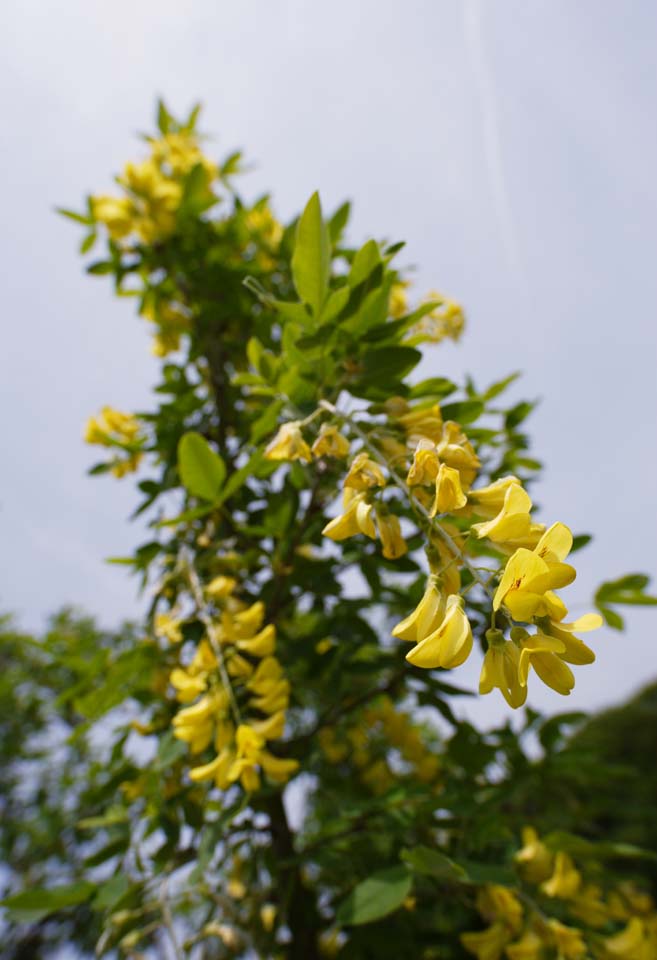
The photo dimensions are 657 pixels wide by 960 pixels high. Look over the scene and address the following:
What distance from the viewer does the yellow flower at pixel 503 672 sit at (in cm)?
54

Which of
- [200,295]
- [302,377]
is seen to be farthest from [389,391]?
[200,295]

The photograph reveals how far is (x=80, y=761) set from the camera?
12.1ft

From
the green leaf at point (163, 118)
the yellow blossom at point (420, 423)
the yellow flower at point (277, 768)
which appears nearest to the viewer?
the yellow blossom at point (420, 423)

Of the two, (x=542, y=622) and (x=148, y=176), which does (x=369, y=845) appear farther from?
(x=148, y=176)

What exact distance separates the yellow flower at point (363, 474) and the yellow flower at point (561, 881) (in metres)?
0.96

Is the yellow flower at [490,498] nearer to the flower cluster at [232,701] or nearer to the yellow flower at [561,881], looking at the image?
the flower cluster at [232,701]

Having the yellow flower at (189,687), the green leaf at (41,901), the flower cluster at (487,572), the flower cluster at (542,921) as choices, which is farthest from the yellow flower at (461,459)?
the green leaf at (41,901)

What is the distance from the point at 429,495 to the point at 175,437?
922mm

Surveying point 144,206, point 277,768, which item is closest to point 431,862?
point 277,768

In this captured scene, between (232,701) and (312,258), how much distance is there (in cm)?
67

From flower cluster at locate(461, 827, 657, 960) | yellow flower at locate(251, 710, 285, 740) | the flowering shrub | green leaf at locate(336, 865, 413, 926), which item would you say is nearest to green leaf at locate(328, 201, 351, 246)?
the flowering shrub

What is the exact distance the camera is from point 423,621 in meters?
0.59

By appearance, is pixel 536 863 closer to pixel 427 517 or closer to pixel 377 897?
pixel 377 897

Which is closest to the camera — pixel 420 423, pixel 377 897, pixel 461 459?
pixel 461 459
